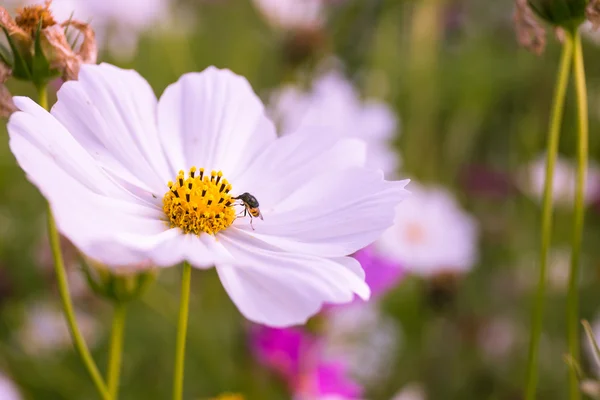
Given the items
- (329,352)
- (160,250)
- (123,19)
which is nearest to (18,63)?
(160,250)

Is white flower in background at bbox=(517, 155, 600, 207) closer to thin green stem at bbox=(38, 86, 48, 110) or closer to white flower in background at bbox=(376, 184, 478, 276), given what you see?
white flower in background at bbox=(376, 184, 478, 276)

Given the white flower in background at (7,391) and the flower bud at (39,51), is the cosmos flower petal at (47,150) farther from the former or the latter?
the white flower in background at (7,391)

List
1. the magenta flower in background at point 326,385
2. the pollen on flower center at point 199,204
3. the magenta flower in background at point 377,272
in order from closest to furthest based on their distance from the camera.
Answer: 1. the pollen on flower center at point 199,204
2. the magenta flower in background at point 326,385
3. the magenta flower in background at point 377,272

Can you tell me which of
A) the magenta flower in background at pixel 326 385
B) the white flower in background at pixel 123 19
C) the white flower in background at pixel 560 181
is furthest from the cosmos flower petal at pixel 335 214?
the white flower in background at pixel 123 19

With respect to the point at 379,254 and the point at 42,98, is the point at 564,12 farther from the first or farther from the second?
the point at 379,254

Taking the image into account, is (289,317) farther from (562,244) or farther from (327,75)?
(562,244)
